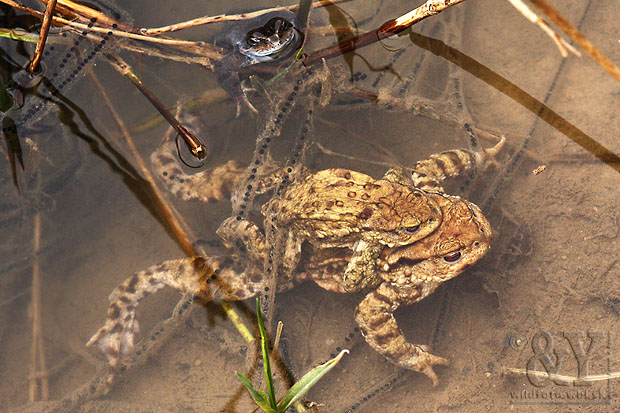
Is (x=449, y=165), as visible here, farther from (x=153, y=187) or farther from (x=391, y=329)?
(x=153, y=187)

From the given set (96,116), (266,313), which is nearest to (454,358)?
(266,313)

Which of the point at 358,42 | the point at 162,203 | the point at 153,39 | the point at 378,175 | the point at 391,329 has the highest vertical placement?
the point at 153,39

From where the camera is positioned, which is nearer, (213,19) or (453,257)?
(453,257)

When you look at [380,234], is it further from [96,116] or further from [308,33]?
[96,116]

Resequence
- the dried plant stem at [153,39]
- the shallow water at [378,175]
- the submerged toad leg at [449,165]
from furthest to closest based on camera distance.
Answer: the dried plant stem at [153,39] < the submerged toad leg at [449,165] < the shallow water at [378,175]

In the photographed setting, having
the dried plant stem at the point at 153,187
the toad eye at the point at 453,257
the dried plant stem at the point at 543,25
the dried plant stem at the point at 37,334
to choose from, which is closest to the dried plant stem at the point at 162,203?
the dried plant stem at the point at 153,187

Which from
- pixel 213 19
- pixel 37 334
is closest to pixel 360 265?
pixel 213 19

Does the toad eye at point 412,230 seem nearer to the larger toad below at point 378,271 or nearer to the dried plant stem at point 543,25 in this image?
the larger toad below at point 378,271

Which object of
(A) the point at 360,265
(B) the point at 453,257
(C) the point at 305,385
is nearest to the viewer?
(C) the point at 305,385
